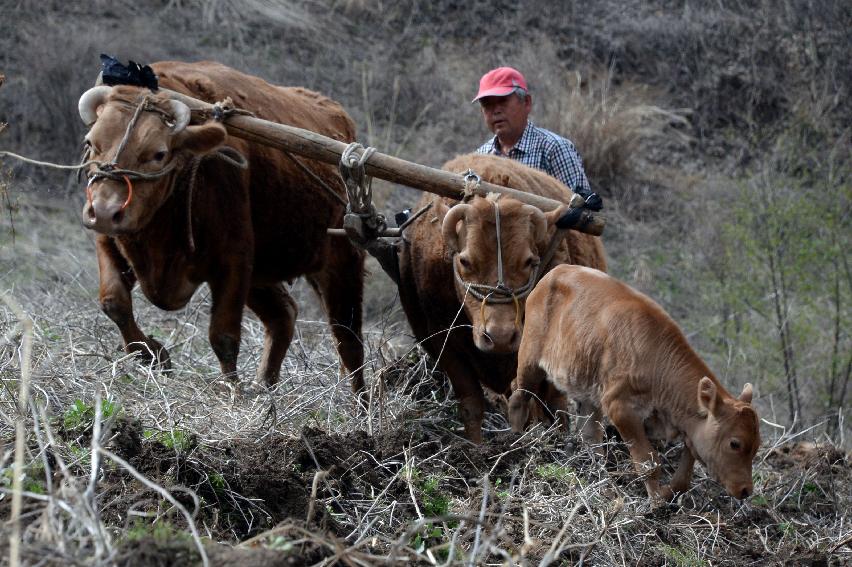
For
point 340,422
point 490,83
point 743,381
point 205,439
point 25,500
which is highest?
point 490,83

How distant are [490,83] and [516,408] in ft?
10.4

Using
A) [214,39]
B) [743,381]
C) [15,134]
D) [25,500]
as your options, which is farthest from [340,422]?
[214,39]

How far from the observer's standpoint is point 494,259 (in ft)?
24.0

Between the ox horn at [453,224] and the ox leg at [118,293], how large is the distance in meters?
2.01

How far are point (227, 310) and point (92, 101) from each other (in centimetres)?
169

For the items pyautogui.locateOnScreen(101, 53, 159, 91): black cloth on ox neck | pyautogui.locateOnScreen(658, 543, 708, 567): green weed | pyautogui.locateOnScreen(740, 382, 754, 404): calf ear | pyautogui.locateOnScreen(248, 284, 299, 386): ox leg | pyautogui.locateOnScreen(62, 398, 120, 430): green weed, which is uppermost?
pyautogui.locateOnScreen(101, 53, 159, 91): black cloth on ox neck

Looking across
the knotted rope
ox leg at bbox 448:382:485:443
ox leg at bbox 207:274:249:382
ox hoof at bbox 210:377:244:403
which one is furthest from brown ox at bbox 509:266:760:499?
ox leg at bbox 207:274:249:382

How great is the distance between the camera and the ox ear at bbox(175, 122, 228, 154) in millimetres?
7223

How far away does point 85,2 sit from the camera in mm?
19141

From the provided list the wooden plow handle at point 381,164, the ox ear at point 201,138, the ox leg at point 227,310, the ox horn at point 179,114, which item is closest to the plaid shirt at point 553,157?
the wooden plow handle at point 381,164

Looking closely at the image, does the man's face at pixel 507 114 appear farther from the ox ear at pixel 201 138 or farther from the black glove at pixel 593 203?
the ox ear at pixel 201 138

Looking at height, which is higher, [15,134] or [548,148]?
[548,148]

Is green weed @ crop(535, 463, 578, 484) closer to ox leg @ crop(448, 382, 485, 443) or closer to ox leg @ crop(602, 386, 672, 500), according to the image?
ox leg @ crop(602, 386, 672, 500)

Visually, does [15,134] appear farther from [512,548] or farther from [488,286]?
[512,548]
